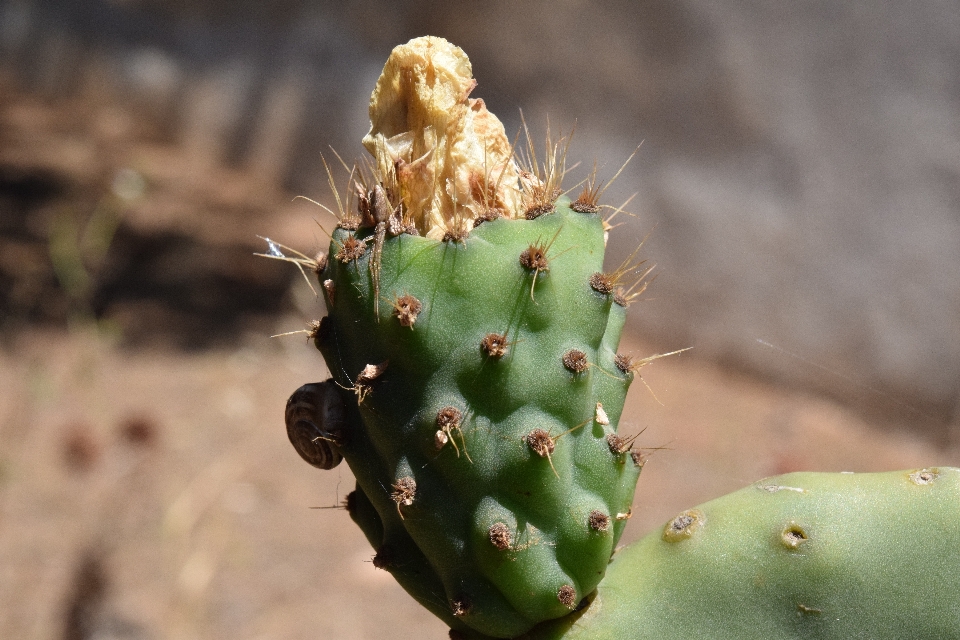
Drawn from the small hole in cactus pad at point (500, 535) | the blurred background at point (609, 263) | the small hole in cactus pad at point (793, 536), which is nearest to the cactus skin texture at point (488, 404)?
the small hole in cactus pad at point (500, 535)

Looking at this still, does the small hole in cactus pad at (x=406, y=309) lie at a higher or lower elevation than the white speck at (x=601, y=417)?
higher

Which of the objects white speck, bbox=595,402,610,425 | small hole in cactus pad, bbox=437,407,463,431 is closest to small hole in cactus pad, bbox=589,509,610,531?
white speck, bbox=595,402,610,425

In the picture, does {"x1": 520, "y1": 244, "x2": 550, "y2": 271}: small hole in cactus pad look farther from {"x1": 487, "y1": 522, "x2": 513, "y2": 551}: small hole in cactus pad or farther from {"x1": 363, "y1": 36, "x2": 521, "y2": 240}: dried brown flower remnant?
{"x1": 487, "y1": 522, "x2": 513, "y2": 551}: small hole in cactus pad

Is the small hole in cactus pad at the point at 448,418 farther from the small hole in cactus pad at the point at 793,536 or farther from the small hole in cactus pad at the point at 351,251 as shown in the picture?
the small hole in cactus pad at the point at 793,536

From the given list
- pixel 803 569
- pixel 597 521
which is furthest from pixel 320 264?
pixel 803 569

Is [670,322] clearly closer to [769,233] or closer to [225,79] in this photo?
[769,233]

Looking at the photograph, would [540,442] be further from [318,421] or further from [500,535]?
[318,421]
